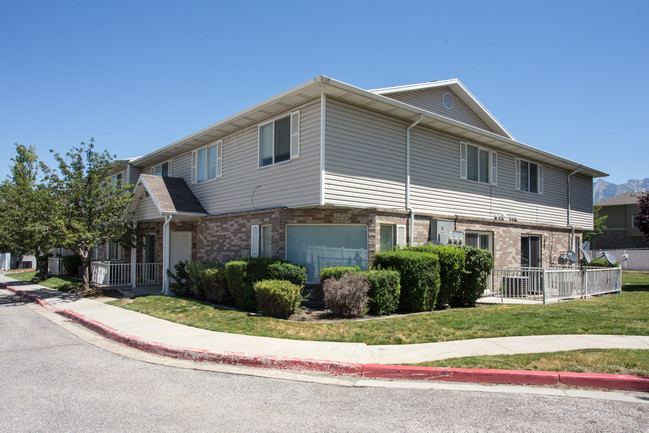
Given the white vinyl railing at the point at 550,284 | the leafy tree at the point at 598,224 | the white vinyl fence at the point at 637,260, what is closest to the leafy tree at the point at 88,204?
the white vinyl railing at the point at 550,284

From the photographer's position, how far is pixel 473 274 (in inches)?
486

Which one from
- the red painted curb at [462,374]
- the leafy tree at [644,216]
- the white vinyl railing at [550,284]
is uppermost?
A: the leafy tree at [644,216]

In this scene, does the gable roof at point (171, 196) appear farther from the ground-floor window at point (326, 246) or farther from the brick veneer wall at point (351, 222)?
the ground-floor window at point (326, 246)

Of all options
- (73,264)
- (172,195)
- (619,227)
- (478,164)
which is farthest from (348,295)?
(619,227)

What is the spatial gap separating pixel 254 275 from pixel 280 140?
4.29 metres

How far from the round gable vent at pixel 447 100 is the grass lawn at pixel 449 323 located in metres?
7.99

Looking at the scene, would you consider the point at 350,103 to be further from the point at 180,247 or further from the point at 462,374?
the point at 180,247

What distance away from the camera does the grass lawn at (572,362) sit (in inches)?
240

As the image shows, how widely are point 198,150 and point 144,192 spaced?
8.75 feet

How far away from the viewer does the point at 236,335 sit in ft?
29.1

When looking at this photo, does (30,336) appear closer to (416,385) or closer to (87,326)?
(87,326)

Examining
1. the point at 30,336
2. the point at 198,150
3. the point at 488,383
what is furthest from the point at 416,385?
the point at 198,150

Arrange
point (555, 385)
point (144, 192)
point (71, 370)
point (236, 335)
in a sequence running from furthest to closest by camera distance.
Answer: point (144, 192) < point (236, 335) < point (71, 370) < point (555, 385)

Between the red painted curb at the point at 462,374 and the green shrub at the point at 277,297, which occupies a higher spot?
the green shrub at the point at 277,297
